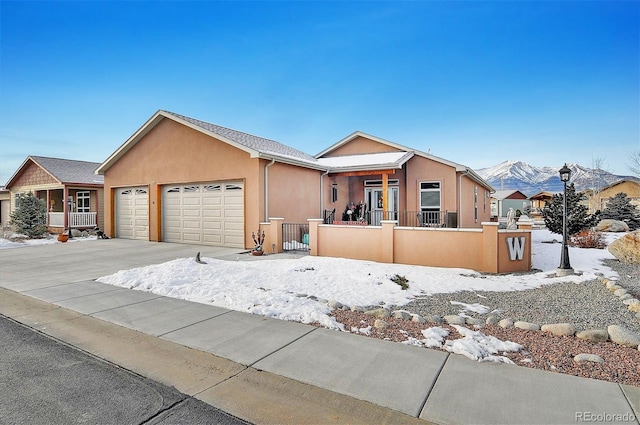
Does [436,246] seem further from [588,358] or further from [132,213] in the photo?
[132,213]

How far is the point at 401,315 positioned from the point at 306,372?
2.11 meters

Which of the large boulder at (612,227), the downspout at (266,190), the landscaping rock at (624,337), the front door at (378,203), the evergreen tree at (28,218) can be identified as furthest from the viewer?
the large boulder at (612,227)

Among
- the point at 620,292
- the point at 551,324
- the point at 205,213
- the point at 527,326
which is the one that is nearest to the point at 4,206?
the point at 205,213

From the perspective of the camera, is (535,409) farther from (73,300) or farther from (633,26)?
(633,26)

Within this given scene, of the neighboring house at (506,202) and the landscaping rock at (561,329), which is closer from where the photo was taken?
the landscaping rock at (561,329)

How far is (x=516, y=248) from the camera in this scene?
8.45m

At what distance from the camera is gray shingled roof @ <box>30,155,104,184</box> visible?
20453 millimetres

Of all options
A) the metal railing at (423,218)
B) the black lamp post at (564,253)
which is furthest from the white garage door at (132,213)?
the black lamp post at (564,253)

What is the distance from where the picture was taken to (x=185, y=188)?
1453 cm

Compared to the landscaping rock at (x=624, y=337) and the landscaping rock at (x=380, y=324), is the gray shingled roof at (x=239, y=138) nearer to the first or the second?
the landscaping rock at (x=380, y=324)

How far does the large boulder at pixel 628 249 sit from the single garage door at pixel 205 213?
12502mm

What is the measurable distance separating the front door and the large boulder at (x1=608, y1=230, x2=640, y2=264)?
841 cm

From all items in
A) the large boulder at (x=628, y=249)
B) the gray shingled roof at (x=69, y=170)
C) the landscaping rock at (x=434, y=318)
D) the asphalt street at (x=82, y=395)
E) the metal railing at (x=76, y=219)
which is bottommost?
the asphalt street at (x=82, y=395)

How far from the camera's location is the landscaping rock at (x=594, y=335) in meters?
3.98
